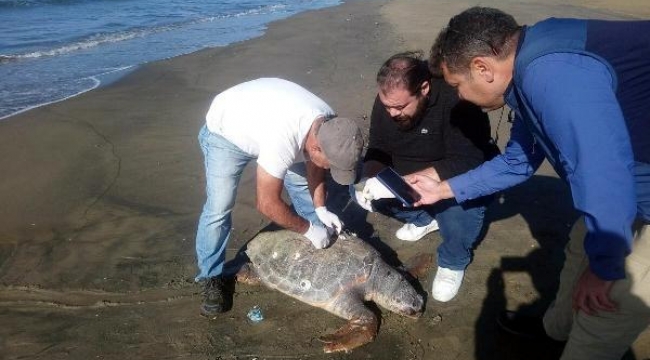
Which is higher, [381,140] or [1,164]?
[381,140]

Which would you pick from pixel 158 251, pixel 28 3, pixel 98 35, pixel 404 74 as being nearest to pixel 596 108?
pixel 404 74

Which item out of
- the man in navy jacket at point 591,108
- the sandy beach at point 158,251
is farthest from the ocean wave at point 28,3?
the man in navy jacket at point 591,108

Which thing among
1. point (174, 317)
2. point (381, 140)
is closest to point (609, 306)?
point (381, 140)

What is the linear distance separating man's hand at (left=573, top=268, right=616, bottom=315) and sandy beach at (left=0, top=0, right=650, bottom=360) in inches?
40.9

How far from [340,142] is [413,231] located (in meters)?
1.73

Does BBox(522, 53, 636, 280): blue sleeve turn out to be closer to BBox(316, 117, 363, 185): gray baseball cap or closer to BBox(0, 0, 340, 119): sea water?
BBox(316, 117, 363, 185): gray baseball cap

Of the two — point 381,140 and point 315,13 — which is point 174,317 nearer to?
point 381,140

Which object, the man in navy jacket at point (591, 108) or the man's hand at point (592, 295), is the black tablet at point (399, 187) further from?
the man's hand at point (592, 295)

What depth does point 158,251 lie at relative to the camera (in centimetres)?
362

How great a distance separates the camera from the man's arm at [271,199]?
2487 mm

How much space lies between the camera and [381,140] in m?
3.27

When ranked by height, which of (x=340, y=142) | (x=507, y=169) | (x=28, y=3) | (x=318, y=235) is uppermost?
(x=340, y=142)

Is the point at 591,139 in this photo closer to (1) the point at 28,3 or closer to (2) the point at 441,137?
(2) the point at 441,137

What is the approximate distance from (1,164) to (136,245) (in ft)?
7.11
